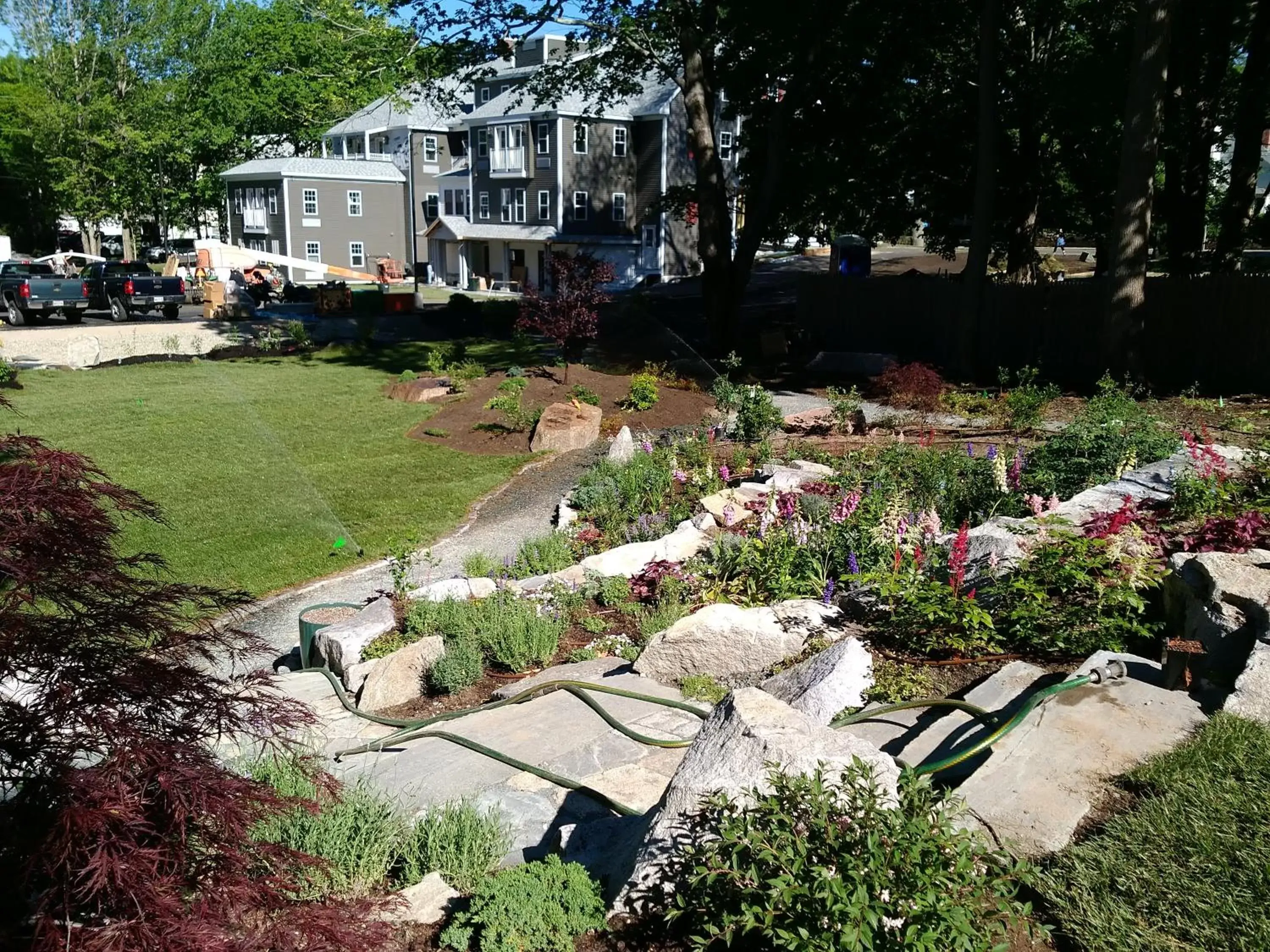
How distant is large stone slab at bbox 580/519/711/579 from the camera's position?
28.4ft

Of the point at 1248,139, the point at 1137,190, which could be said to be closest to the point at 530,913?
the point at 1137,190

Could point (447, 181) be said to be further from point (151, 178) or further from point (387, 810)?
point (387, 810)

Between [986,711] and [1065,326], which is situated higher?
[1065,326]

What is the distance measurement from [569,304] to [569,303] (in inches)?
0.4

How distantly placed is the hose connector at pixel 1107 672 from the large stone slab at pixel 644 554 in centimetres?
386

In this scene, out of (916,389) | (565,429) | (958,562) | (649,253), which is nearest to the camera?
(958,562)

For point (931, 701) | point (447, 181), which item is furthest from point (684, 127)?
point (931, 701)

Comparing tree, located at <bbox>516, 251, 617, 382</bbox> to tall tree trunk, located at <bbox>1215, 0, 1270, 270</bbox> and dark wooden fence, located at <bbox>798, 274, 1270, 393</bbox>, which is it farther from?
tall tree trunk, located at <bbox>1215, 0, 1270, 270</bbox>

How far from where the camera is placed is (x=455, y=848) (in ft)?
14.0

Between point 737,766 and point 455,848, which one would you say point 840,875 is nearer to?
point 737,766

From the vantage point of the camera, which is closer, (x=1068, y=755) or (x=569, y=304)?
(x=1068, y=755)

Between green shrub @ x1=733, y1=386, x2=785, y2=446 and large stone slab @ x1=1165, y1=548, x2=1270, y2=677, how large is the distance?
7659mm

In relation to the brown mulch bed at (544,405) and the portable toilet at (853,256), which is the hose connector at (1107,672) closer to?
the brown mulch bed at (544,405)

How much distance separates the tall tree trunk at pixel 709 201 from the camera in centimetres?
2216
